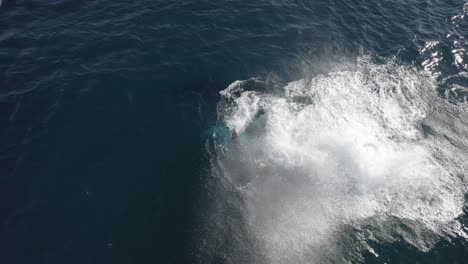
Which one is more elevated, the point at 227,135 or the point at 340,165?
the point at 227,135

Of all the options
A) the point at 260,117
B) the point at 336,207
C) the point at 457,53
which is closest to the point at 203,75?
the point at 260,117

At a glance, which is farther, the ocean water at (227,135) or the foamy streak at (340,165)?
the foamy streak at (340,165)

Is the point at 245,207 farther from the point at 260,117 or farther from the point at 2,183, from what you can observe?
the point at 2,183

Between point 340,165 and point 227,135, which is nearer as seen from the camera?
point 340,165

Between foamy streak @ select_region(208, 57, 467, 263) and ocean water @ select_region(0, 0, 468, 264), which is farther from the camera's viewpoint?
foamy streak @ select_region(208, 57, 467, 263)
